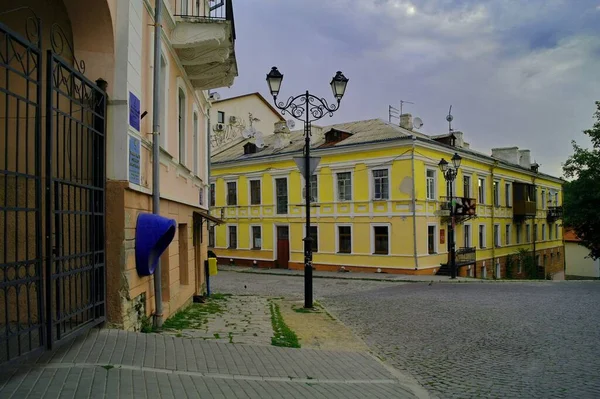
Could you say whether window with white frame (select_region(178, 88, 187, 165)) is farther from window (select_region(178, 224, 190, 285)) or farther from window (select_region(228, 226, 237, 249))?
window (select_region(228, 226, 237, 249))

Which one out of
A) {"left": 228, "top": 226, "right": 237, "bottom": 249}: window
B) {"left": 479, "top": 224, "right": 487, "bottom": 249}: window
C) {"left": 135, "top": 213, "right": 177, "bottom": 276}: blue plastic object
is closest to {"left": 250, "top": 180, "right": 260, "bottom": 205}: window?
{"left": 228, "top": 226, "right": 237, "bottom": 249}: window

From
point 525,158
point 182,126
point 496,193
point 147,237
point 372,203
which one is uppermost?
point 525,158

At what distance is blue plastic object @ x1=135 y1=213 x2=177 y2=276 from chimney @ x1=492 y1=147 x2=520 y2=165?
39565 millimetres

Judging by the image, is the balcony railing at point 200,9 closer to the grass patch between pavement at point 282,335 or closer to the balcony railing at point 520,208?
the grass patch between pavement at point 282,335

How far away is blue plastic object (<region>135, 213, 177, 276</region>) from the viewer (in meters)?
6.93

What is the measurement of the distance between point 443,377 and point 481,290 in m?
12.2

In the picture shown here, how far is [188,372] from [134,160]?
2924 mm

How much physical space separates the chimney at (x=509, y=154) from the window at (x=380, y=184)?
58.8 ft

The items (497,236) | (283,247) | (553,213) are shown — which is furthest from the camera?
(553,213)

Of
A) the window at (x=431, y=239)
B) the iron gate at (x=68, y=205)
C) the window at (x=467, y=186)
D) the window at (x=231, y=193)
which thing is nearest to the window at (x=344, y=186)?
the window at (x=431, y=239)

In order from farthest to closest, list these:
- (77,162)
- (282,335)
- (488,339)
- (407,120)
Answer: (407,120)
(488,339)
(282,335)
(77,162)

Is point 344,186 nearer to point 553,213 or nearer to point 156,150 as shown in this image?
point 156,150

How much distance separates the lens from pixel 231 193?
122 ft

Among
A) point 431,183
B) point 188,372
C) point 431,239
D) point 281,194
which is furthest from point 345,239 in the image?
point 188,372
